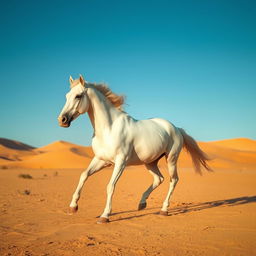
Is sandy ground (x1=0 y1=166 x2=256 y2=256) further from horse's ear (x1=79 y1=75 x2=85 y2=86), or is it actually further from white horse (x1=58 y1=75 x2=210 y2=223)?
horse's ear (x1=79 y1=75 x2=85 y2=86)

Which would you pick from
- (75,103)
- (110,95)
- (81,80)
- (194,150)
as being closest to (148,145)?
(110,95)

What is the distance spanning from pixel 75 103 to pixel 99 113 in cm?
56

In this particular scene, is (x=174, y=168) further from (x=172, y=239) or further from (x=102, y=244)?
(x=102, y=244)

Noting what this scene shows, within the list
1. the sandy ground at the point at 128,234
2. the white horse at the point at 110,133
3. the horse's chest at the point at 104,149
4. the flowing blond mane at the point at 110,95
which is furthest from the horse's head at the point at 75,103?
the sandy ground at the point at 128,234

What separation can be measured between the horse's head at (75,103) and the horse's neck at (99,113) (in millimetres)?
186

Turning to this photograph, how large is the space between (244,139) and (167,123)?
94755 millimetres

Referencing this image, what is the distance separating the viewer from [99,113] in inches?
220

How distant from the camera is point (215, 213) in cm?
616

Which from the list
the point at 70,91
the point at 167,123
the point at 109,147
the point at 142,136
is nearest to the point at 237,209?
the point at 167,123

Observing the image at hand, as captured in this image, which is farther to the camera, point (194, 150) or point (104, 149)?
point (194, 150)

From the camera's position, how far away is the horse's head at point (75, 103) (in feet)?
16.7

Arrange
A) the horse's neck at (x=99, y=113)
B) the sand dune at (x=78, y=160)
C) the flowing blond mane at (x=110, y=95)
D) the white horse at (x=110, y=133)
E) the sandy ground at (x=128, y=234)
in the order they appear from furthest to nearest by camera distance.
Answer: the sand dune at (x=78, y=160) → the flowing blond mane at (x=110, y=95) → the horse's neck at (x=99, y=113) → the white horse at (x=110, y=133) → the sandy ground at (x=128, y=234)

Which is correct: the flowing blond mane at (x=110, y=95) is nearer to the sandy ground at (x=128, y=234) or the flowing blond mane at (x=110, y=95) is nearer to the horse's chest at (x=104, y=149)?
the horse's chest at (x=104, y=149)

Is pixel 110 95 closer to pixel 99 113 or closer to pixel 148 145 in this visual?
pixel 99 113
